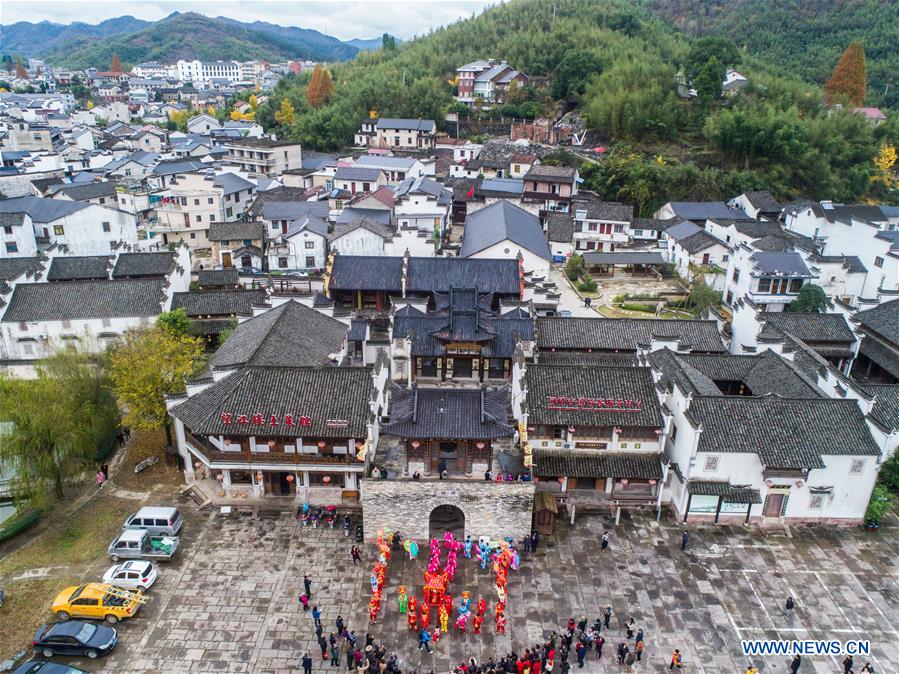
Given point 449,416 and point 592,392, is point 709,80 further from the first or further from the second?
point 449,416

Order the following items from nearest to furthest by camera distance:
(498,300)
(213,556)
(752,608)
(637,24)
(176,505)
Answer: (752,608) < (213,556) < (176,505) < (498,300) < (637,24)

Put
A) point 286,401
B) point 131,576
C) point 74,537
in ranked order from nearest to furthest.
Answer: point 131,576 < point 74,537 < point 286,401

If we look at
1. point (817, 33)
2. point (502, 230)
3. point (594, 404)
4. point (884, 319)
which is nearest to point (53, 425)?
point (594, 404)

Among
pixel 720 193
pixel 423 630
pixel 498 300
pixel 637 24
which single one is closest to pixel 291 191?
pixel 498 300

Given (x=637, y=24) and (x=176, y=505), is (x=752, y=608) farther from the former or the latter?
(x=637, y=24)

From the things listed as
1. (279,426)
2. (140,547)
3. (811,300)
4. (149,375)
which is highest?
(811,300)

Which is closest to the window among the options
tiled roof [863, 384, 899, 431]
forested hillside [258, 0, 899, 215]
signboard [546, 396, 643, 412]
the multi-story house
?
signboard [546, 396, 643, 412]
